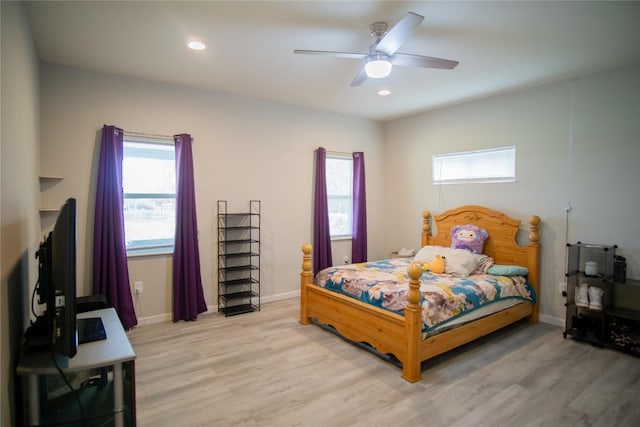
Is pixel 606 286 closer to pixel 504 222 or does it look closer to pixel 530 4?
pixel 504 222

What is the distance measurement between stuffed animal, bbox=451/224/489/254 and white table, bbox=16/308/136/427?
3802mm

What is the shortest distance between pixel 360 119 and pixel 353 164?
77 centimetres

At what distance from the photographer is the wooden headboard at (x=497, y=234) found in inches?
153

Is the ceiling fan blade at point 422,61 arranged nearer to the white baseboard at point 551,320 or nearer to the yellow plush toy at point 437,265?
the yellow plush toy at point 437,265

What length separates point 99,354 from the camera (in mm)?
1717

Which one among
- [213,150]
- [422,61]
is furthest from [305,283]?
[422,61]

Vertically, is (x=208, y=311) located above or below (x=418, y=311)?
below

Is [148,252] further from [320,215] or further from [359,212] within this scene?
[359,212]

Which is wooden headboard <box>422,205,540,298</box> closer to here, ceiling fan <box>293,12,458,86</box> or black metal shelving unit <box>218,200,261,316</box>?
ceiling fan <box>293,12,458,86</box>

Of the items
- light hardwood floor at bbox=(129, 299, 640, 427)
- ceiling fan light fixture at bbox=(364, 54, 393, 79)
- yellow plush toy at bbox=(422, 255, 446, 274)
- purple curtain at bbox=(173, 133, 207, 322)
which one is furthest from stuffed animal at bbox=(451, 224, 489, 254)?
purple curtain at bbox=(173, 133, 207, 322)

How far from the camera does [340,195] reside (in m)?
5.46

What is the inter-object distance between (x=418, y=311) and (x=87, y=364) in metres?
2.10

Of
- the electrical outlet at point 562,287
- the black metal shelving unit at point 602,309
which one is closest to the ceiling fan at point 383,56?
the black metal shelving unit at point 602,309

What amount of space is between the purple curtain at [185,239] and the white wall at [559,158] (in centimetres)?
339
